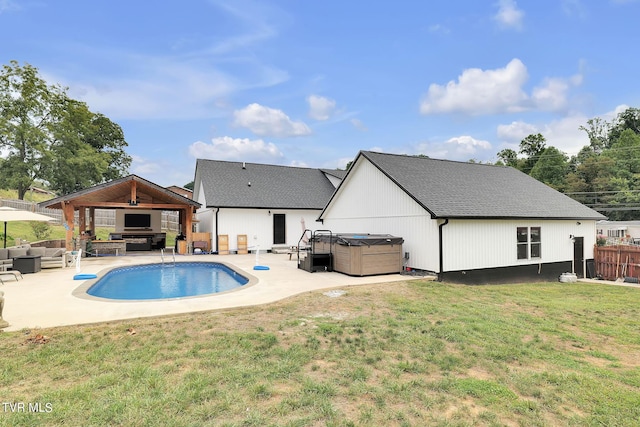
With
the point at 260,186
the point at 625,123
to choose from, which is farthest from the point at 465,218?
the point at 625,123

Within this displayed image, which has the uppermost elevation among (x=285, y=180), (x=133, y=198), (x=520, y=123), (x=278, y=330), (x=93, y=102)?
(x=520, y=123)

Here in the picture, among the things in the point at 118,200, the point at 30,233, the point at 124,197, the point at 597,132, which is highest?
the point at 597,132

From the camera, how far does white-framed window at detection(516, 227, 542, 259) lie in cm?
1210

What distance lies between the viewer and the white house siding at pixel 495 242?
1041cm

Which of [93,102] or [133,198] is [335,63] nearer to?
[133,198]

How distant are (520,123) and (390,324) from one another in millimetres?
54114

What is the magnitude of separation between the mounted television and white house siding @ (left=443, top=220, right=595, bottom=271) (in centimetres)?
1939

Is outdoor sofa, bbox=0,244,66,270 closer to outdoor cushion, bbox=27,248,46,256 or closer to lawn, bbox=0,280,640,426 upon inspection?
outdoor cushion, bbox=27,248,46,256

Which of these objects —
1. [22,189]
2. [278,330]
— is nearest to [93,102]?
[22,189]

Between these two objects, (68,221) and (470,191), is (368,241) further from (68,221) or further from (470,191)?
(68,221)

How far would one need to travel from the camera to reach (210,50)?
1470 cm

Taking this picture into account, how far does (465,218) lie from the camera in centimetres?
1034

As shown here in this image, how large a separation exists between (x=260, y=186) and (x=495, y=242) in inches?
525

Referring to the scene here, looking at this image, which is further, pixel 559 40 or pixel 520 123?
A: pixel 520 123
